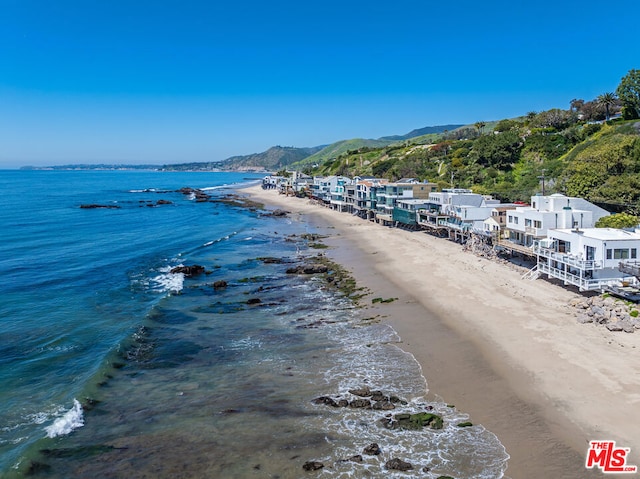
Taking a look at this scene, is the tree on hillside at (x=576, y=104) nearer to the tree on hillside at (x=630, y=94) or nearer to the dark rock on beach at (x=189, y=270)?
the tree on hillside at (x=630, y=94)

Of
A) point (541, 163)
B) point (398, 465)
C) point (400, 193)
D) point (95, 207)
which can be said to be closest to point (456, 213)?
point (400, 193)

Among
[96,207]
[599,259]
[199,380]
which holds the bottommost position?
[199,380]

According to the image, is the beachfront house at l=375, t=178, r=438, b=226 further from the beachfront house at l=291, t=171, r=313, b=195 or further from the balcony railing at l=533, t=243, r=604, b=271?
the beachfront house at l=291, t=171, r=313, b=195

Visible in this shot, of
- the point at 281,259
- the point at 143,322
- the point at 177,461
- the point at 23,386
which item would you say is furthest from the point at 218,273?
the point at 177,461

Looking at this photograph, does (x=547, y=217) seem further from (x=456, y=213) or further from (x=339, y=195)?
(x=339, y=195)

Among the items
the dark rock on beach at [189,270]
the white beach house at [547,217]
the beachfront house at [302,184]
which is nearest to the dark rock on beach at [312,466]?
the white beach house at [547,217]

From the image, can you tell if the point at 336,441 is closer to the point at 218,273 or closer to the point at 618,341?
the point at 618,341

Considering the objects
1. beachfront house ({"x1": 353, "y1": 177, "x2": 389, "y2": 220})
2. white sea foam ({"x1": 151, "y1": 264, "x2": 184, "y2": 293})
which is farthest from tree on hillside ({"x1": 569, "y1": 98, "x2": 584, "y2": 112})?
white sea foam ({"x1": 151, "y1": 264, "x2": 184, "y2": 293})

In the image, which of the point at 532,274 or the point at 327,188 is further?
the point at 327,188
